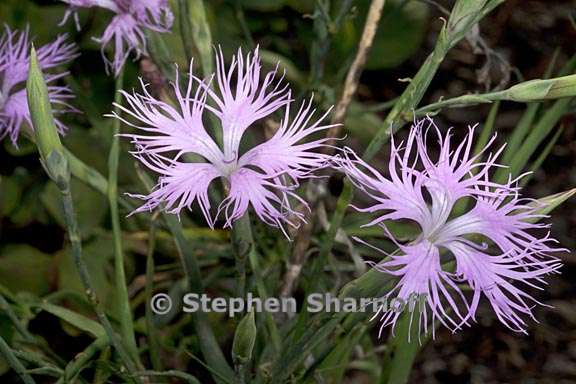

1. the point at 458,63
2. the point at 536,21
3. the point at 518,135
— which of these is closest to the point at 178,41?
the point at 518,135

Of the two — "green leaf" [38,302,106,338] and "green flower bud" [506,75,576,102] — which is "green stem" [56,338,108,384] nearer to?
"green leaf" [38,302,106,338]

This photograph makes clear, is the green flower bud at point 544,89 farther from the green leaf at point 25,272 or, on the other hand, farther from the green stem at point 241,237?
the green leaf at point 25,272

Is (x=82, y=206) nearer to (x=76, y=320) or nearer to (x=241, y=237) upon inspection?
A: (x=76, y=320)

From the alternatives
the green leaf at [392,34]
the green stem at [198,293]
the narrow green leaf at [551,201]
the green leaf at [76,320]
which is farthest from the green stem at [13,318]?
A: the green leaf at [392,34]

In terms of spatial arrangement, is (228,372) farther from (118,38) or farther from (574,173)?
(574,173)

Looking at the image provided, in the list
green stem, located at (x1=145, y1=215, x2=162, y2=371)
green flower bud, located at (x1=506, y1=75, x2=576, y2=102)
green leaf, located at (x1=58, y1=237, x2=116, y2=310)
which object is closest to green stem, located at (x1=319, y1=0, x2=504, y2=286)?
green flower bud, located at (x1=506, y1=75, x2=576, y2=102)

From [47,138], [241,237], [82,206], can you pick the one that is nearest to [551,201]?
[241,237]

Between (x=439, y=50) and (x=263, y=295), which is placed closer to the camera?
(x=439, y=50)

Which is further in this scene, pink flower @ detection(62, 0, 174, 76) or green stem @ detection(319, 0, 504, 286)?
pink flower @ detection(62, 0, 174, 76)
